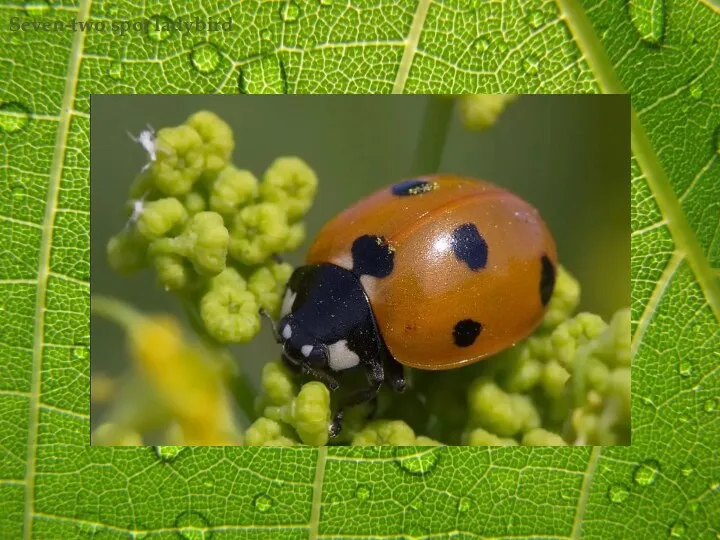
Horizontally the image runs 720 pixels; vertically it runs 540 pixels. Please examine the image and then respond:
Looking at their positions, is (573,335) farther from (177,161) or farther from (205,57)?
(205,57)

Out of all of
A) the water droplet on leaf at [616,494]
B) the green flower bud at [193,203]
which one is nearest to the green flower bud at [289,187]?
the green flower bud at [193,203]

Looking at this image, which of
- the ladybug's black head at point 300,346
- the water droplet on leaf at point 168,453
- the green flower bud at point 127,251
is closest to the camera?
the green flower bud at point 127,251

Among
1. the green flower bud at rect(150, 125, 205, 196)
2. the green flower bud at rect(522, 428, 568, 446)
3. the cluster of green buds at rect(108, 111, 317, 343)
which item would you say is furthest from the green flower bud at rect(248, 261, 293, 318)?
the green flower bud at rect(522, 428, 568, 446)

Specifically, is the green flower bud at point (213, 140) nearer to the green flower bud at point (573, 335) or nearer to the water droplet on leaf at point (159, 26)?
the water droplet on leaf at point (159, 26)

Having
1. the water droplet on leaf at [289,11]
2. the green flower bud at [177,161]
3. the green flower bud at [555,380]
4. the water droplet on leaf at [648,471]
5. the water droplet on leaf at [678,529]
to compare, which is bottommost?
the water droplet on leaf at [678,529]

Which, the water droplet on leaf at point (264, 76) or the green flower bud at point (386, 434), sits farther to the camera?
the water droplet on leaf at point (264, 76)

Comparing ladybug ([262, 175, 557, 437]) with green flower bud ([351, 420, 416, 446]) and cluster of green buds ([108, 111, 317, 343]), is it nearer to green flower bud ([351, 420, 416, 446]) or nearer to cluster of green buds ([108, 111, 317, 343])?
green flower bud ([351, 420, 416, 446])
